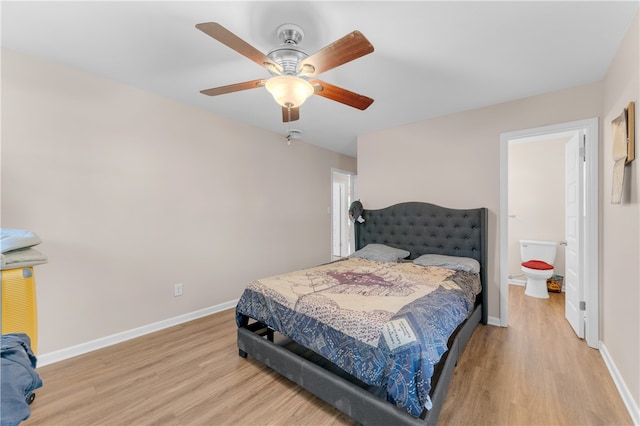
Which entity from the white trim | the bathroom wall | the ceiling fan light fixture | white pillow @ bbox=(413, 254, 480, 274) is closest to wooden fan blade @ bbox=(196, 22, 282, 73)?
the ceiling fan light fixture

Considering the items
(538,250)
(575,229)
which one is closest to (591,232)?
(575,229)

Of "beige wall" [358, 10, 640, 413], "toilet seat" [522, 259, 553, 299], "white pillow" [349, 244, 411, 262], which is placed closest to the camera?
"beige wall" [358, 10, 640, 413]

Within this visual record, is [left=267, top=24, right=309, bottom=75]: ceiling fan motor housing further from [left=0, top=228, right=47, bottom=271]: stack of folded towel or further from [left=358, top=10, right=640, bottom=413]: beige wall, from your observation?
[left=358, top=10, right=640, bottom=413]: beige wall

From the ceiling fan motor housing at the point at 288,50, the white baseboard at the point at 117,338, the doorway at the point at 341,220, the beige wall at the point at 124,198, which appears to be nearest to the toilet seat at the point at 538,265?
the doorway at the point at 341,220

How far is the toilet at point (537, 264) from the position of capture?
362 centimetres

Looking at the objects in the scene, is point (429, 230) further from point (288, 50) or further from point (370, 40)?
point (288, 50)

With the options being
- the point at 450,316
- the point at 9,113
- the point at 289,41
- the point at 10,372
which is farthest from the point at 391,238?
the point at 9,113

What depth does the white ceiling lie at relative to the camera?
159 cm

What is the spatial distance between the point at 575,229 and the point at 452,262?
4.04 feet

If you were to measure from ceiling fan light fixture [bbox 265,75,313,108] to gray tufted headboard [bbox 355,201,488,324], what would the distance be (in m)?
2.40

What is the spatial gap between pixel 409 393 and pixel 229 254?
2772mm

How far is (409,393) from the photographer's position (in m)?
1.30

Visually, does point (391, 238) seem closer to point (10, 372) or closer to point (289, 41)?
point (289, 41)

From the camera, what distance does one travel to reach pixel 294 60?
6.01ft
